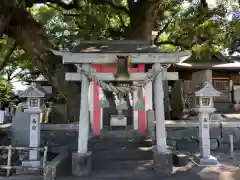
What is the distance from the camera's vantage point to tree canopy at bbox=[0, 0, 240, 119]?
1138 cm

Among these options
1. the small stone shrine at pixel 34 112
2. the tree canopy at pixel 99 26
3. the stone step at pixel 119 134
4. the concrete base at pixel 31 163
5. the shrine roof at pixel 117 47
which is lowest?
the concrete base at pixel 31 163

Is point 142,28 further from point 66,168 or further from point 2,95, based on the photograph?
point 2,95

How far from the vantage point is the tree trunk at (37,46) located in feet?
37.0

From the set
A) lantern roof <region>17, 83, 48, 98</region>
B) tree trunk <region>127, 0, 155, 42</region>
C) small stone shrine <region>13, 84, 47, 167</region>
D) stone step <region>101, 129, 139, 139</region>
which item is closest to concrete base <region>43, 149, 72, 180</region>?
small stone shrine <region>13, 84, 47, 167</region>

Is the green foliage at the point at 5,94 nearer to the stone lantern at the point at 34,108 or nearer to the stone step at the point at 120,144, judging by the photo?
the stone step at the point at 120,144

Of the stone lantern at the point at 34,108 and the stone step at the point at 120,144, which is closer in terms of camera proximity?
the stone lantern at the point at 34,108

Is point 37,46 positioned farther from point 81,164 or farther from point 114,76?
point 81,164

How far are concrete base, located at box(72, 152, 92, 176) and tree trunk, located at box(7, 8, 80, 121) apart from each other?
4.29m

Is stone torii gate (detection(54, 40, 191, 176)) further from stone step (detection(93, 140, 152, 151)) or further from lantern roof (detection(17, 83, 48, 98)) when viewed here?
stone step (detection(93, 140, 152, 151))

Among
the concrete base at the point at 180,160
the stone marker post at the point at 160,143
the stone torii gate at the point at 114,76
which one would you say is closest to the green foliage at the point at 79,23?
the stone torii gate at the point at 114,76

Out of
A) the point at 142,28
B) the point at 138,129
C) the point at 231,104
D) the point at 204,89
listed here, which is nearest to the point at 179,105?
the point at 138,129

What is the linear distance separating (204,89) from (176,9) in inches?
405

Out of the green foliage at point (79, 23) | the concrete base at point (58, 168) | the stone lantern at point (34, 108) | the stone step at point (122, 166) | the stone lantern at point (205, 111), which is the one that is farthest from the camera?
the green foliage at point (79, 23)

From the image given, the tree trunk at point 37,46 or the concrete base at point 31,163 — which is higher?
the tree trunk at point 37,46
